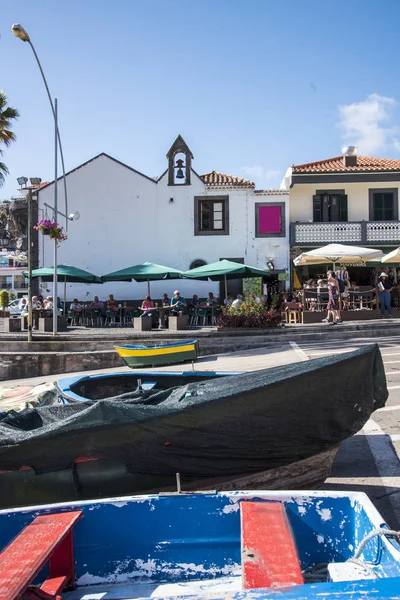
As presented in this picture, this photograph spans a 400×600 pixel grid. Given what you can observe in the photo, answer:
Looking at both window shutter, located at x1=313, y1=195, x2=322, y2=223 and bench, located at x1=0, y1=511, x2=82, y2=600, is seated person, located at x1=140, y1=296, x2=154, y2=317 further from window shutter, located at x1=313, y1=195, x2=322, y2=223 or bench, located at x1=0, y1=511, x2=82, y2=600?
bench, located at x1=0, y1=511, x2=82, y2=600

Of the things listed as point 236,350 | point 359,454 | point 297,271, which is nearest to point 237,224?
point 297,271

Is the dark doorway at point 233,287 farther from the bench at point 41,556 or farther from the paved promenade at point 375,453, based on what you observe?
the bench at point 41,556

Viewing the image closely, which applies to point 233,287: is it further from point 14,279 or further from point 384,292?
point 14,279

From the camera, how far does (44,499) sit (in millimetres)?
4398

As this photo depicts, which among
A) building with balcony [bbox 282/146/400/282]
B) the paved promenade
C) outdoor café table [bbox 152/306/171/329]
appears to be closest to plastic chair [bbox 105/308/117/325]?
outdoor café table [bbox 152/306/171/329]

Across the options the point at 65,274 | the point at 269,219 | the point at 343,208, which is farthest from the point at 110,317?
the point at 343,208

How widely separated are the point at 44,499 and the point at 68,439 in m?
0.59

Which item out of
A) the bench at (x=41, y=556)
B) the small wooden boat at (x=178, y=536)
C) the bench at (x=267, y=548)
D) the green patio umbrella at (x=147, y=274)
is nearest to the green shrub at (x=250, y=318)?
the green patio umbrella at (x=147, y=274)

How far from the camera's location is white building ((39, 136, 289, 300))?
28.2 meters

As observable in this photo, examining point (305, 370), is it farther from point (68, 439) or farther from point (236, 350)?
point (236, 350)

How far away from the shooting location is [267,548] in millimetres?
2740

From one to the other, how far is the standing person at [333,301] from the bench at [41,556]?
50.0 feet

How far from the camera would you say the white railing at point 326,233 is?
27703mm

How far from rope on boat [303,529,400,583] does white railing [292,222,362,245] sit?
25405 mm
